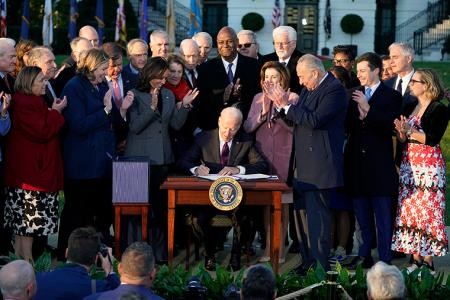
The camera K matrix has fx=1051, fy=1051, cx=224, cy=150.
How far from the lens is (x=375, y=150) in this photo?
10016mm

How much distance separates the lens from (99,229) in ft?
34.6

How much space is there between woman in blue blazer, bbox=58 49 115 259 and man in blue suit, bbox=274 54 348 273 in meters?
1.71

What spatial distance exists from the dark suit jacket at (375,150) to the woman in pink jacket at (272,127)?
63cm

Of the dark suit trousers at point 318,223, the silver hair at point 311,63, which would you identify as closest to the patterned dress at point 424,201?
the dark suit trousers at point 318,223

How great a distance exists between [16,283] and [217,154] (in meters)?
4.24

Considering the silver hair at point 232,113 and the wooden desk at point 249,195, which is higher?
the silver hair at point 232,113

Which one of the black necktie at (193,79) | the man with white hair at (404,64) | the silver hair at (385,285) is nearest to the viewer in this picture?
the silver hair at (385,285)

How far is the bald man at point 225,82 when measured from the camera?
10.7 metres

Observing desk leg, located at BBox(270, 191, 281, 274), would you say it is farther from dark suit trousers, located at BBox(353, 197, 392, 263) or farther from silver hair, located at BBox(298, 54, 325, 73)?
silver hair, located at BBox(298, 54, 325, 73)

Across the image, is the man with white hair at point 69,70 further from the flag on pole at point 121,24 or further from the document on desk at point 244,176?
the flag on pole at point 121,24

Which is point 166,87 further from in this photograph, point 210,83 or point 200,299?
point 200,299

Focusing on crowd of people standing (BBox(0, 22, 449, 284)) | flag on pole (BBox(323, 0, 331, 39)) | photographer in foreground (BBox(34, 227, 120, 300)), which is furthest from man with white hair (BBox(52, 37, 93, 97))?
flag on pole (BBox(323, 0, 331, 39))

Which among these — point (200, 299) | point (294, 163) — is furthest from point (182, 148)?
point (200, 299)

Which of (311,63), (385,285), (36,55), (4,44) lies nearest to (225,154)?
(311,63)
